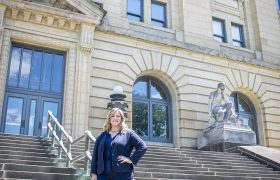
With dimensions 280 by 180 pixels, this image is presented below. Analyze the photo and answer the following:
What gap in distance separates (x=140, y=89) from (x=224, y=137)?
532 cm

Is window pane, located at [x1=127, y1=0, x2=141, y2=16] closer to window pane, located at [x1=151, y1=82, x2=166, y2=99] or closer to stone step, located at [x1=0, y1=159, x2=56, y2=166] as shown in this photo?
window pane, located at [x1=151, y1=82, x2=166, y2=99]

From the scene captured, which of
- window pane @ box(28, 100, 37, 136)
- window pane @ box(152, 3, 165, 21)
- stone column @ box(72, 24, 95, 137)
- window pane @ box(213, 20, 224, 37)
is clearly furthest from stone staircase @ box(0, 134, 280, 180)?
window pane @ box(213, 20, 224, 37)

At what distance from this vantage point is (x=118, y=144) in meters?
4.75

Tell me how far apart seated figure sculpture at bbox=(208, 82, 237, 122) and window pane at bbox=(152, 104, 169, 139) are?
2.77 metres

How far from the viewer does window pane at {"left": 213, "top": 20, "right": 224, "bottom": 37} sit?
74.0 feet

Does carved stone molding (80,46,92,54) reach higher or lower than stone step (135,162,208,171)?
higher

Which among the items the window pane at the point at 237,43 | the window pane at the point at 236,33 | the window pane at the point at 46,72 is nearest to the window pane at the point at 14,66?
the window pane at the point at 46,72

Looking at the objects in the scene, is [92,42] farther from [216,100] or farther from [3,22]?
[216,100]

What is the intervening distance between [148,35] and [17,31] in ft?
22.7

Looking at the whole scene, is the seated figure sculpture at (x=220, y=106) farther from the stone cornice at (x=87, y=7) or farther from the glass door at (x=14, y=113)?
the glass door at (x=14, y=113)

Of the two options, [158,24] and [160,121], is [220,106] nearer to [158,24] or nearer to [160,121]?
[160,121]

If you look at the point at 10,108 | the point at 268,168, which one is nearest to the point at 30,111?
the point at 10,108

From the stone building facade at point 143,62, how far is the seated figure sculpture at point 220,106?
172 cm

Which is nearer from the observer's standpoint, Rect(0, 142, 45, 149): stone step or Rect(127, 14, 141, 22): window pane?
Rect(0, 142, 45, 149): stone step
